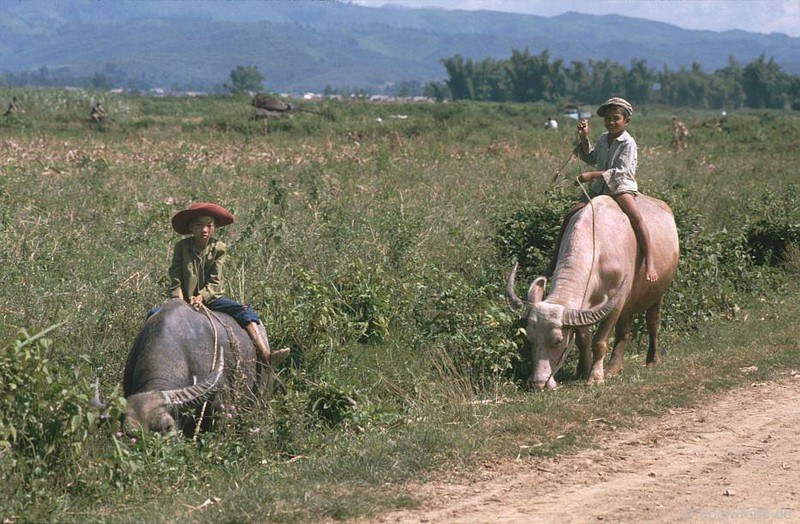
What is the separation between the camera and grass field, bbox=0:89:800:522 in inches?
241

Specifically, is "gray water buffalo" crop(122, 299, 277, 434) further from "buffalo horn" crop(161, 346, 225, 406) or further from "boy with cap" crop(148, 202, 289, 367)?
"boy with cap" crop(148, 202, 289, 367)

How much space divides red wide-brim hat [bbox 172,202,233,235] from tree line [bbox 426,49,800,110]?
90247 millimetres

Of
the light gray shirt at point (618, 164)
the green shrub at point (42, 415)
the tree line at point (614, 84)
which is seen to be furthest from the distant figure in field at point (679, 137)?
the tree line at point (614, 84)

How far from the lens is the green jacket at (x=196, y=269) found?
789cm

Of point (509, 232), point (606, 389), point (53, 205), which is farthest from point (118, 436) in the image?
point (53, 205)

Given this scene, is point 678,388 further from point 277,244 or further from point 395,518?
point 277,244

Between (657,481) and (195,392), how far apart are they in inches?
113

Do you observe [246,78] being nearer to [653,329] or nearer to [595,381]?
[653,329]

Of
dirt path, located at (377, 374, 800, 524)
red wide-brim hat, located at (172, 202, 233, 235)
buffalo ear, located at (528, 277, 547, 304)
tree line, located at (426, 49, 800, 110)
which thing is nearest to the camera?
dirt path, located at (377, 374, 800, 524)

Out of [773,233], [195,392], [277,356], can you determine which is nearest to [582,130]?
[277,356]

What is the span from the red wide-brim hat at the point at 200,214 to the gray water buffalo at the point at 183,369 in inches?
25.9

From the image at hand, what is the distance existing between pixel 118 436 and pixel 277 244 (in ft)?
15.0

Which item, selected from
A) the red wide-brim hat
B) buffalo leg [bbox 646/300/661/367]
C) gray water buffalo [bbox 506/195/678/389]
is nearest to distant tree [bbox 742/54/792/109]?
buffalo leg [bbox 646/300/661/367]

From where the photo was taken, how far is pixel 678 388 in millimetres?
8195
